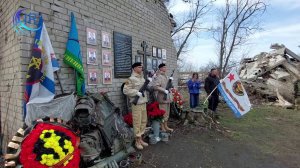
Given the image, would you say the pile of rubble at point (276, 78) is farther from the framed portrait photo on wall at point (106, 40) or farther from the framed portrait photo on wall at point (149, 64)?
the framed portrait photo on wall at point (106, 40)

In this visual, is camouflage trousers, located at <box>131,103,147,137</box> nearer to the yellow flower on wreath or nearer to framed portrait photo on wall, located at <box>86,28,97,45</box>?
framed portrait photo on wall, located at <box>86,28,97,45</box>

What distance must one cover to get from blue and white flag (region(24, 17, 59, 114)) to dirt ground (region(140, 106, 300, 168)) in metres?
1.92

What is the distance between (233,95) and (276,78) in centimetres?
731

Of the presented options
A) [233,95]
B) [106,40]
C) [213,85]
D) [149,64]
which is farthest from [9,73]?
[213,85]

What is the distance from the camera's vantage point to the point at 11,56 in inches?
150

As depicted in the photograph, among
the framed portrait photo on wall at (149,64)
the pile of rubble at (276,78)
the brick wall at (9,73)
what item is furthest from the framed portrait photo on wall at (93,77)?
the pile of rubble at (276,78)

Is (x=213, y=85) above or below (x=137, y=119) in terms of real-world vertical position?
above

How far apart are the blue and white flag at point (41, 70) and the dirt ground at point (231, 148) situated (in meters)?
1.92

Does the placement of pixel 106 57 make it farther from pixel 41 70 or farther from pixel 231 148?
pixel 231 148

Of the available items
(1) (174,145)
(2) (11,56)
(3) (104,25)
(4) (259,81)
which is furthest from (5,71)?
(4) (259,81)

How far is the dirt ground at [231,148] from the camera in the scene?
4145 mm

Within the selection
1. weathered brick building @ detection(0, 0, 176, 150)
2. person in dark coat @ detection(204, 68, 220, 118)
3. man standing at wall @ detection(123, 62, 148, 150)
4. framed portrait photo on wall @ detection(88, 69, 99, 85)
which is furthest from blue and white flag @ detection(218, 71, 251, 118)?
framed portrait photo on wall @ detection(88, 69, 99, 85)

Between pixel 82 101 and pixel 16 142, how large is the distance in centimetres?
99

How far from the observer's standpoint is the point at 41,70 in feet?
11.5
